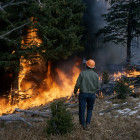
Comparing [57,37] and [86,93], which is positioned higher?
[57,37]

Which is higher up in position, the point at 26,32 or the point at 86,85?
the point at 26,32

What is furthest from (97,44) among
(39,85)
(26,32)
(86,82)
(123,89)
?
(86,82)

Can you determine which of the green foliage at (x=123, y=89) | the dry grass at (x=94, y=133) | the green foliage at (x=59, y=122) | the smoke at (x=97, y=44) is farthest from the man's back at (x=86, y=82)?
the smoke at (x=97, y=44)

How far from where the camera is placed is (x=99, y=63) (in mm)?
22031

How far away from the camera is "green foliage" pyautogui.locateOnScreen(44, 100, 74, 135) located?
4943 mm

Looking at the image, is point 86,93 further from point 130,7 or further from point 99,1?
point 99,1

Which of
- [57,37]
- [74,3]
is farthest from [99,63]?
[57,37]

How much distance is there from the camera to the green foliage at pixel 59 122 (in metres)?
4.94

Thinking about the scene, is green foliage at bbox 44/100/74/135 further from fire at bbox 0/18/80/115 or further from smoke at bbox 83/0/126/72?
smoke at bbox 83/0/126/72

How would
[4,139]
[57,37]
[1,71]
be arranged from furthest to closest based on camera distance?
[1,71] < [57,37] < [4,139]

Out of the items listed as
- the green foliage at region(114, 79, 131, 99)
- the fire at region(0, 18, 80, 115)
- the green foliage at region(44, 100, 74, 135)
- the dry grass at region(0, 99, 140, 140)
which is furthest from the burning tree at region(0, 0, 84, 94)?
the green foliage at region(44, 100, 74, 135)

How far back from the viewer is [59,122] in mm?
5000

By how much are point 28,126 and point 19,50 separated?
622 centimetres

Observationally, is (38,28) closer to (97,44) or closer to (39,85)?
(39,85)
